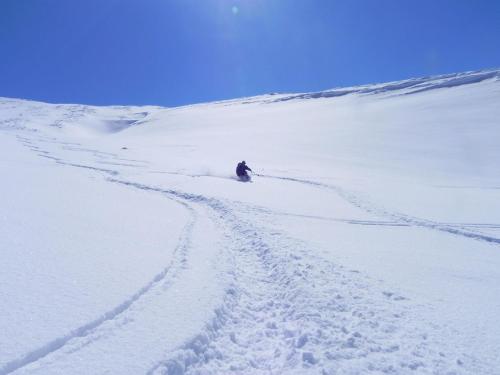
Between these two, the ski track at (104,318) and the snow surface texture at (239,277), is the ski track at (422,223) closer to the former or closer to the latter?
the snow surface texture at (239,277)

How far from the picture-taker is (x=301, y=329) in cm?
504

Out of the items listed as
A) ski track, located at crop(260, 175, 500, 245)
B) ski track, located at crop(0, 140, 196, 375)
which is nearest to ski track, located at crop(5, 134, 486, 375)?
ski track, located at crop(0, 140, 196, 375)

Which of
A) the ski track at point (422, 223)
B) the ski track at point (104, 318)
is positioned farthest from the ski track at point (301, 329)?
the ski track at point (422, 223)

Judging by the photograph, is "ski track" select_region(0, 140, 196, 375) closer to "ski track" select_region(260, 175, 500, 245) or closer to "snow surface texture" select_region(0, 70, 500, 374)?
→ "snow surface texture" select_region(0, 70, 500, 374)

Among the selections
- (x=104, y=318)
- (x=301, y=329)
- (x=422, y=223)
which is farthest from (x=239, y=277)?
(x=422, y=223)

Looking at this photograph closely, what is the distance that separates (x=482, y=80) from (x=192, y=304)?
82010mm

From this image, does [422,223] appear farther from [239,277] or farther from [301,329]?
[301,329]

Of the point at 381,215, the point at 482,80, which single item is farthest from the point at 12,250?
the point at 482,80

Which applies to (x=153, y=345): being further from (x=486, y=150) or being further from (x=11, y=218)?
(x=486, y=150)

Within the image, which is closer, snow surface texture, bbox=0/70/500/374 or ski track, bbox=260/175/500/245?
snow surface texture, bbox=0/70/500/374

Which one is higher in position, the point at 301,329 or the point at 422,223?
the point at 422,223

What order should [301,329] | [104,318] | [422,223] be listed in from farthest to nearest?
[422,223] → [301,329] → [104,318]

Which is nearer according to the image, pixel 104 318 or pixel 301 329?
pixel 104 318

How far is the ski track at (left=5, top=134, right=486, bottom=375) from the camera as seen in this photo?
14.1 ft
